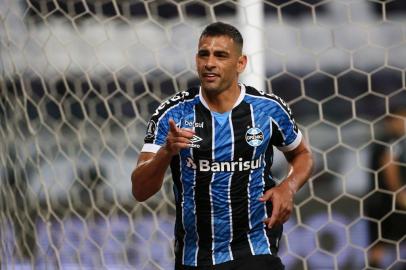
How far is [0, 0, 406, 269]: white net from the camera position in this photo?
3.51 m

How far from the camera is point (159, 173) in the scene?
219 centimetres

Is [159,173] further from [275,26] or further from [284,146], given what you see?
[275,26]

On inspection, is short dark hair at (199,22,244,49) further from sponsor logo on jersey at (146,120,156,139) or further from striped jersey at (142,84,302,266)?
sponsor logo on jersey at (146,120,156,139)

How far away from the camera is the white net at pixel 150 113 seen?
3508 millimetres

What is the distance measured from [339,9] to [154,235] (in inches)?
52.6

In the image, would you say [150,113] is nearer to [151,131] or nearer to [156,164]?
[151,131]

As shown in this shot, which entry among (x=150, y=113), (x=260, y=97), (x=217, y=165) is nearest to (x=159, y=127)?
(x=217, y=165)

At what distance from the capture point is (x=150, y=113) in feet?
12.2

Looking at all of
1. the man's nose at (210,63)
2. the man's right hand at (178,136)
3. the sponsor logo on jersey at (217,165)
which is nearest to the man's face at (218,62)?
the man's nose at (210,63)

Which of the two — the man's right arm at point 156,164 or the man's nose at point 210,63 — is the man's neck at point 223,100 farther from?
the man's right arm at point 156,164

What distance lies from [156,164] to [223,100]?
35 centimetres

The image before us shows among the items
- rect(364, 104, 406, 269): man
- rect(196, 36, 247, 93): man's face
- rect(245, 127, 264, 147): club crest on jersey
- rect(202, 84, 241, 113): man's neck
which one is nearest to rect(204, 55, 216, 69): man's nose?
rect(196, 36, 247, 93): man's face

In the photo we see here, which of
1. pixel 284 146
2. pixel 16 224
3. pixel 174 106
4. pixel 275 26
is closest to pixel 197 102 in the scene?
pixel 174 106

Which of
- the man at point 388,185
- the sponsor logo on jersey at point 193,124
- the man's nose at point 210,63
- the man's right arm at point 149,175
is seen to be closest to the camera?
the man's right arm at point 149,175
